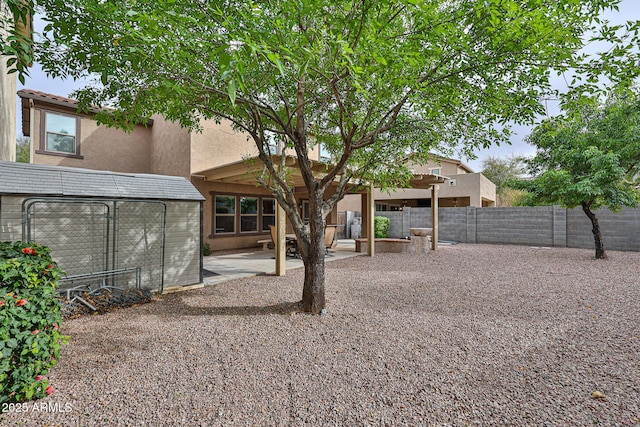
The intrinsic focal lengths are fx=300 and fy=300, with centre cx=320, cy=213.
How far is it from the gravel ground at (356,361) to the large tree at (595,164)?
4704mm

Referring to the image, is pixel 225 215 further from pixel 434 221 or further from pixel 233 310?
pixel 434 221

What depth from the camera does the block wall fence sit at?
11.1m

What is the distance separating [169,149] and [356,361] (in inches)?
402

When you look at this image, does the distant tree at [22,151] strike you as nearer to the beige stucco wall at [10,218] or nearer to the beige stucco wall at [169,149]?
the beige stucco wall at [169,149]

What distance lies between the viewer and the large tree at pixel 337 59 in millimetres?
2654

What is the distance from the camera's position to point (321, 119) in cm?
603

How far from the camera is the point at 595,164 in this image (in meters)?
8.84

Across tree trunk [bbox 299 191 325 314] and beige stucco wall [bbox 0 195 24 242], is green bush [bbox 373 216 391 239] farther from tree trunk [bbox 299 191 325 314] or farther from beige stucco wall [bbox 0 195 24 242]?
beige stucco wall [bbox 0 195 24 242]

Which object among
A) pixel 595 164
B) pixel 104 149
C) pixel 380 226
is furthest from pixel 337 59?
pixel 380 226

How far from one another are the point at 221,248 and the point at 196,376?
8561 mm

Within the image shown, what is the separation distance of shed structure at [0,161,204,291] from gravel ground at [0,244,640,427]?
0.86 meters

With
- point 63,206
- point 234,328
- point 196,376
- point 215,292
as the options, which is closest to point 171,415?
point 196,376

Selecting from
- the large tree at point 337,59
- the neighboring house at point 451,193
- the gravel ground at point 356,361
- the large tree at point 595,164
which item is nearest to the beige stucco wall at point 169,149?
the large tree at point 337,59

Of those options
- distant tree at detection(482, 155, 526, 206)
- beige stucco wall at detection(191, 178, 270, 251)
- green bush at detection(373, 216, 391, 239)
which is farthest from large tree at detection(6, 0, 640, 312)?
distant tree at detection(482, 155, 526, 206)
